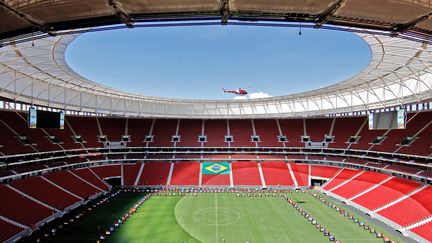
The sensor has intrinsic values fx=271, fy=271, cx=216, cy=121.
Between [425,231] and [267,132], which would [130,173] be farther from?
[425,231]

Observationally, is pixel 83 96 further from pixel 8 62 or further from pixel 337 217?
pixel 337 217

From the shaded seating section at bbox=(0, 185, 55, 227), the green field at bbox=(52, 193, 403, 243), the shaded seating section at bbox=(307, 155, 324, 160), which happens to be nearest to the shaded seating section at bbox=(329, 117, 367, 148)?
the shaded seating section at bbox=(307, 155, 324, 160)

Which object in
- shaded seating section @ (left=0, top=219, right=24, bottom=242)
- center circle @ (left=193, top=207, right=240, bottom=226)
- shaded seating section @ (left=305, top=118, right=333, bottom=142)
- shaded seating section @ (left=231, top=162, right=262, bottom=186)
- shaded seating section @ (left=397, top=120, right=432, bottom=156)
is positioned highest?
shaded seating section @ (left=305, top=118, right=333, bottom=142)

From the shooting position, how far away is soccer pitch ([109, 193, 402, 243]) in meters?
26.9

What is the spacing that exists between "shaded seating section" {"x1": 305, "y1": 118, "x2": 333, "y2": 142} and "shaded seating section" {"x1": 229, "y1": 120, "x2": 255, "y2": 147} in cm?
1277

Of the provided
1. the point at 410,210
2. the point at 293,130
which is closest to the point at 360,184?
the point at 410,210

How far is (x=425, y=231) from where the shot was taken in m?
26.6

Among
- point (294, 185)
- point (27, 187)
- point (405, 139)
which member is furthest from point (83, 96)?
point (405, 139)

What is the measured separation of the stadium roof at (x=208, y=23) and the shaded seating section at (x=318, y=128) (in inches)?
194

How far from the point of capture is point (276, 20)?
8812 millimetres

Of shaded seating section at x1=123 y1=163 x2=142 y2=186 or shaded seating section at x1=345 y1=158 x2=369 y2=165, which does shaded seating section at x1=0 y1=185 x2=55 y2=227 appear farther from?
shaded seating section at x1=345 y1=158 x2=369 y2=165

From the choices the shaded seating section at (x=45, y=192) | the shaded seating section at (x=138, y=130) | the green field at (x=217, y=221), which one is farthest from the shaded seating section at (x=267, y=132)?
the shaded seating section at (x=45, y=192)

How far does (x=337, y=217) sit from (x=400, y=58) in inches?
766

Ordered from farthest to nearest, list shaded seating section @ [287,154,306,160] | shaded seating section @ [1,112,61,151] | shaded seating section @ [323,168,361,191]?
1. shaded seating section @ [287,154,306,160]
2. shaded seating section @ [323,168,361,191]
3. shaded seating section @ [1,112,61,151]
